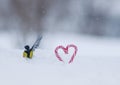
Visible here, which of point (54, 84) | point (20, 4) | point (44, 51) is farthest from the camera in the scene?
point (20, 4)

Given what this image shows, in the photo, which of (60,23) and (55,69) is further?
(60,23)

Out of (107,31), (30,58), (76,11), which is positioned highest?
(76,11)

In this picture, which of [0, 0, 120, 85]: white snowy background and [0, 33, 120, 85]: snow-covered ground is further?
[0, 0, 120, 85]: white snowy background

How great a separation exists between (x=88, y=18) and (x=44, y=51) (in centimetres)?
338

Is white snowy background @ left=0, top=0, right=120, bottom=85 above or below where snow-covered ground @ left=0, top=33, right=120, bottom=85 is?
above

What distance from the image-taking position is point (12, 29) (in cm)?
689

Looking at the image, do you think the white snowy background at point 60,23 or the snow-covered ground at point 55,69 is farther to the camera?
the white snowy background at point 60,23

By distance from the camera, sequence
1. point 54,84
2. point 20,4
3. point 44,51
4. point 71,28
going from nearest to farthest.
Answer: point 54,84, point 44,51, point 20,4, point 71,28

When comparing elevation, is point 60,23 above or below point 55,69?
above

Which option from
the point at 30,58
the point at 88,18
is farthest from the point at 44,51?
the point at 88,18

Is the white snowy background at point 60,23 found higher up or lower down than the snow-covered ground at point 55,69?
higher up

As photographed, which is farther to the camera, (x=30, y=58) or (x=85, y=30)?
(x=85, y=30)

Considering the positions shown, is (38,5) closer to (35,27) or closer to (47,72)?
(35,27)

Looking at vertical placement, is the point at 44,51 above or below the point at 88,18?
below
